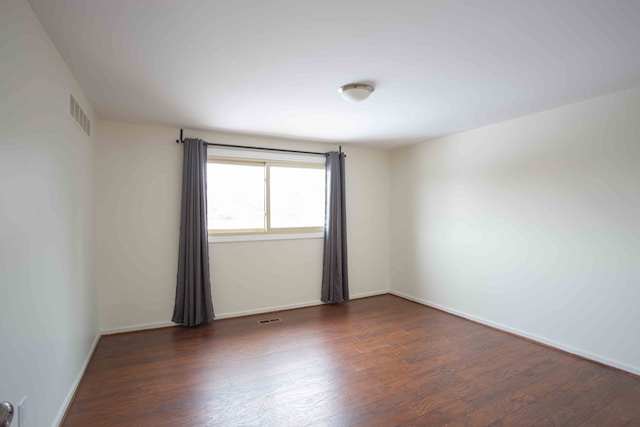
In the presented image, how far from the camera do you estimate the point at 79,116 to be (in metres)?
2.52

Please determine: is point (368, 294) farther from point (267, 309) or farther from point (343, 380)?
point (343, 380)

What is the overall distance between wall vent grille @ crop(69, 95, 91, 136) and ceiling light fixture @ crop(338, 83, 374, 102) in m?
2.05

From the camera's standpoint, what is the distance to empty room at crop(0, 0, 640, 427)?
5.49 feet

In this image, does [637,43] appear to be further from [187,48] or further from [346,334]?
[346,334]

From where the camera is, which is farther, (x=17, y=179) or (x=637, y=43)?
(x=637, y=43)

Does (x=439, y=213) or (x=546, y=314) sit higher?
(x=439, y=213)

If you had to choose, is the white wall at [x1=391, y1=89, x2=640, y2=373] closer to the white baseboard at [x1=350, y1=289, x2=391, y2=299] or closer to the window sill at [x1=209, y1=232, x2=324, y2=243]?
the white baseboard at [x1=350, y1=289, x2=391, y2=299]

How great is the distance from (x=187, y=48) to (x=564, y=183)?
349 cm

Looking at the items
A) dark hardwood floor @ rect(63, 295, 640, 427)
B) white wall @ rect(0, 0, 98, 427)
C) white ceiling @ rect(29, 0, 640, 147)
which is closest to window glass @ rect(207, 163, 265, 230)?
white ceiling @ rect(29, 0, 640, 147)

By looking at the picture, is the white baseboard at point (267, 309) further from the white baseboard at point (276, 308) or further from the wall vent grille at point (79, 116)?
the wall vent grille at point (79, 116)

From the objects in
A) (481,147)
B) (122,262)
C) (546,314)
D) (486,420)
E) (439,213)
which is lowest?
(486,420)

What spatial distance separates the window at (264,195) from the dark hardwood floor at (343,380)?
52.9 inches

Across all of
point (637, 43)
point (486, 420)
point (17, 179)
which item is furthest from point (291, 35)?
point (486, 420)

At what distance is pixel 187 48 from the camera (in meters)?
1.95
